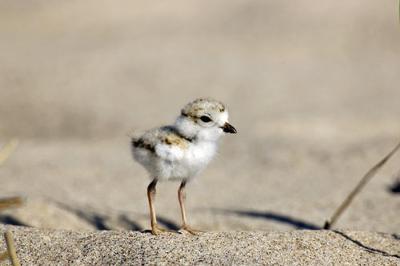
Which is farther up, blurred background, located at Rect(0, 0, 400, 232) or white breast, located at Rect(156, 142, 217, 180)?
A: blurred background, located at Rect(0, 0, 400, 232)

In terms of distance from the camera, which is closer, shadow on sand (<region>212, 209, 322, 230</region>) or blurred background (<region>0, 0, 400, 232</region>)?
shadow on sand (<region>212, 209, 322, 230</region>)

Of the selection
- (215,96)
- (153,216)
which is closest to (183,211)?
(153,216)

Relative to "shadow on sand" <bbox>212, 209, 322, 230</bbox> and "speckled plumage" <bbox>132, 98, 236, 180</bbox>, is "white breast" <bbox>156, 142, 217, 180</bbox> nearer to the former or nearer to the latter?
"speckled plumage" <bbox>132, 98, 236, 180</bbox>

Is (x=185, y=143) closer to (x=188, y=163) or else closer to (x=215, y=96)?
(x=188, y=163)

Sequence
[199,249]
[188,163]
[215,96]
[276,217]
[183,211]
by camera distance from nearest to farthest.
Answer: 1. [199,249]
2. [188,163]
3. [183,211]
4. [276,217]
5. [215,96]

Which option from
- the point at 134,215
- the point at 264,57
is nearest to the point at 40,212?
the point at 134,215

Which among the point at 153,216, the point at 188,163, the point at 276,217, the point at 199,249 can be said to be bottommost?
the point at 199,249

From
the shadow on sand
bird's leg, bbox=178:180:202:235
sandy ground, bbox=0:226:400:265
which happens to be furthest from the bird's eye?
the shadow on sand

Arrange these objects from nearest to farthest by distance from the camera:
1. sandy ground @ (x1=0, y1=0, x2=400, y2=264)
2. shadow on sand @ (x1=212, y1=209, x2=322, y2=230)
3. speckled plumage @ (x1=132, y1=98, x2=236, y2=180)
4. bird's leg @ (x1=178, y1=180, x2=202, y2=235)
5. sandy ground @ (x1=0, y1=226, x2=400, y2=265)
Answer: sandy ground @ (x1=0, y1=226, x2=400, y2=265), speckled plumage @ (x1=132, y1=98, x2=236, y2=180), bird's leg @ (x1=178, y1=180, x2=202, y2=235), shadow on sand @ (x1=212, y1=209, x2=322, y2=230), sandy ground @ (x1=0, y1=0, x2=400, y2=264)
